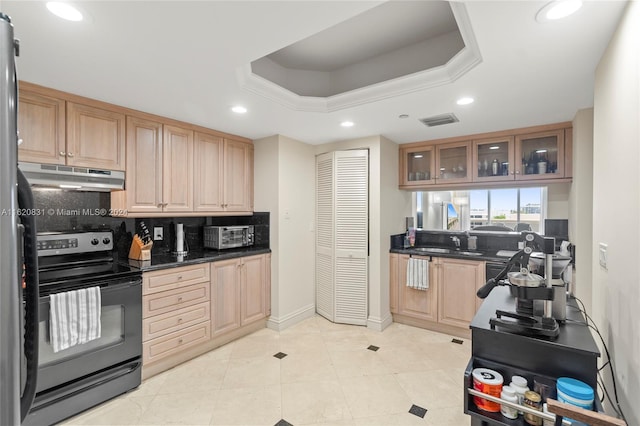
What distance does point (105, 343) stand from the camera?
2.13 meters

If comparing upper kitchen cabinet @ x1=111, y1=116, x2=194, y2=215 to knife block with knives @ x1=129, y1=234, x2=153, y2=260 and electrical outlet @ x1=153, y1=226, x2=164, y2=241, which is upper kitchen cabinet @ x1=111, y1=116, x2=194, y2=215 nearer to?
knife block with knives @ x1=129, y1=234, x2=153, y2=260

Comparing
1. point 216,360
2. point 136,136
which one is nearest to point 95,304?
point 216,360

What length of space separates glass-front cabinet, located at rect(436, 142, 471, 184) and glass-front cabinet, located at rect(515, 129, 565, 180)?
49cm

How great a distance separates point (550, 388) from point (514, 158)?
8.61 feet

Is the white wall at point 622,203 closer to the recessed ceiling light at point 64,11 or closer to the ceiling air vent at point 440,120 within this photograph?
the ceiling air vent at point 440,120

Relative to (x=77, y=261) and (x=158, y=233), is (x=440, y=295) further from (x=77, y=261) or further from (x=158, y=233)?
(x=77, y=261)

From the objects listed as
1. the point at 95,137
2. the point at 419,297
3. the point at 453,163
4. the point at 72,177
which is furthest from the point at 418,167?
the point at 72,177

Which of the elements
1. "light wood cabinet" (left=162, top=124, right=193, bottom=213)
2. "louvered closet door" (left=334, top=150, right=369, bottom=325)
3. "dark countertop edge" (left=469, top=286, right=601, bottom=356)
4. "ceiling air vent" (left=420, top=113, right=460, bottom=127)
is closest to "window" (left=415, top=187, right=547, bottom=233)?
"louvered closet door" (left=334, top=150, right=369, bottom=325)

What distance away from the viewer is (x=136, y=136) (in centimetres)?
262

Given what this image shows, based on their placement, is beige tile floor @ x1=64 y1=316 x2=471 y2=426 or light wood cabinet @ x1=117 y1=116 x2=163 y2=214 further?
light wood cabinet @ x1=117 y1=116 x2=163 y2=214

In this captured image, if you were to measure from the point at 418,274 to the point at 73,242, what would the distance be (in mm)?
3339

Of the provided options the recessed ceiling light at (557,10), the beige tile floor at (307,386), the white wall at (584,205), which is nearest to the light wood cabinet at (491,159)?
the white wall at (584,205)

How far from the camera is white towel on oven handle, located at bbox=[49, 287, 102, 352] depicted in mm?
1847

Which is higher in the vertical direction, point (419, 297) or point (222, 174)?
point (222, 174)
